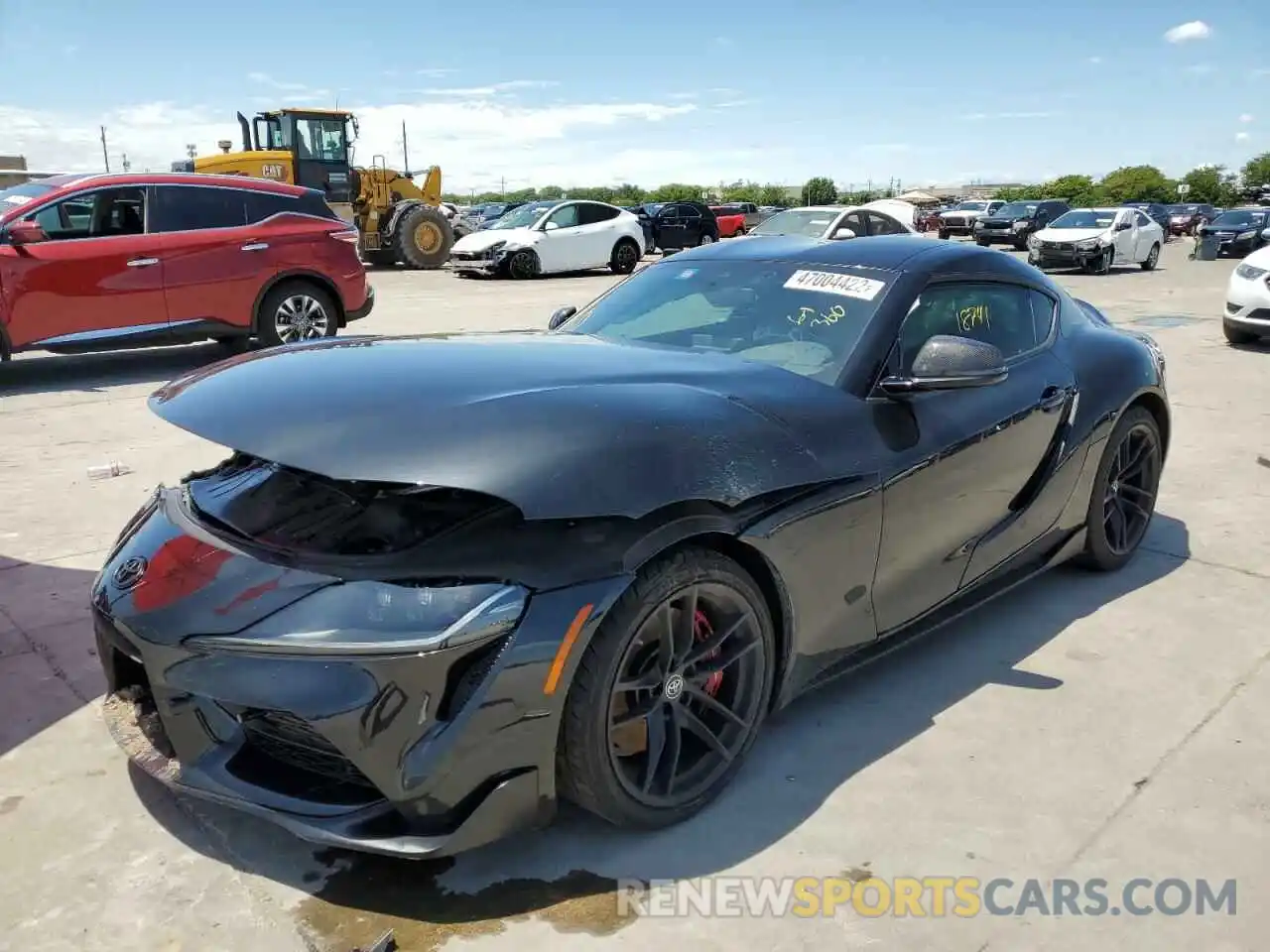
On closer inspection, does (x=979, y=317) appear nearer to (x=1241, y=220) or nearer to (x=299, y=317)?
(x=299, y=317)

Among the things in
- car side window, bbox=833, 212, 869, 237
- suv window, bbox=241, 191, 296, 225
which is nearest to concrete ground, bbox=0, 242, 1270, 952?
suv window, bbox=241, 191, 296, 225

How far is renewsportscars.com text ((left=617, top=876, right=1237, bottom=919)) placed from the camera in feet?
7.67

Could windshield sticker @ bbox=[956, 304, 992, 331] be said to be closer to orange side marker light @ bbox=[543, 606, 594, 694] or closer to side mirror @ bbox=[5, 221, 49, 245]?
orange side marker light @ bbox=[543, 606, 594, 694]

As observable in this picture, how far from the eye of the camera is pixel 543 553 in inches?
89.0

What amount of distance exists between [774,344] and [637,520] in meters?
1.12

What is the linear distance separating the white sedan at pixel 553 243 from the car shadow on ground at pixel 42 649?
15.8 meters

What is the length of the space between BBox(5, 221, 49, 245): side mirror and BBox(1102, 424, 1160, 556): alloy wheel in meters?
7.85

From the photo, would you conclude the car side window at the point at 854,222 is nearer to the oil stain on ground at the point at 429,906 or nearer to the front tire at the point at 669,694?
the front tire at the point at 669,694

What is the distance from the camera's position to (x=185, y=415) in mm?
2488

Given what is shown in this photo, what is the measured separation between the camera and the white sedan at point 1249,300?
10.4 m

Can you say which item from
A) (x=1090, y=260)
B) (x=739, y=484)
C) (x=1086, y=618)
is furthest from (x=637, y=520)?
(x=1090, y=260)

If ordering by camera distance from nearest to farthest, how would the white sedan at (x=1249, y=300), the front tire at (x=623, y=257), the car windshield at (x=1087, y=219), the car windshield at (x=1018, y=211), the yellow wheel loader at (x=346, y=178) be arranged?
the white sedan at (x=1249, y=300) < the yellow wheel loader at (x=346, y=178) < the front tire at (x=623, y=257) < the car windshield at (x=1087, y=219) < the car windshield at (x=1018, y=211)

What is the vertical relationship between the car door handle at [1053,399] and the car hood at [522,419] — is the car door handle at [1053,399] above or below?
below

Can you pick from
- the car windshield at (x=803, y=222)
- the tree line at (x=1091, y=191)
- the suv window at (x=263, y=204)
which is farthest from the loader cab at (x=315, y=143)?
the tree line at (x=1091, y=191)
